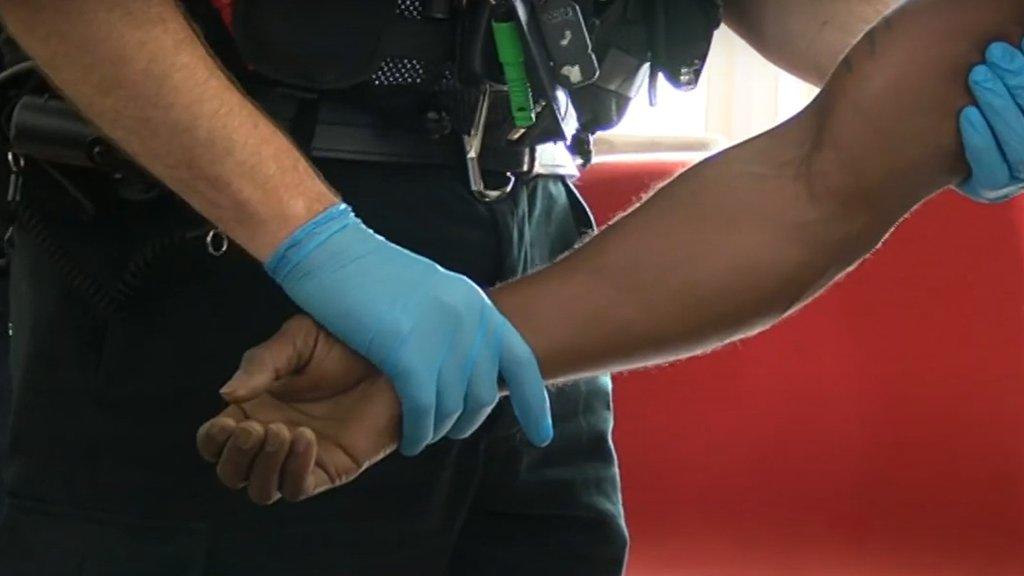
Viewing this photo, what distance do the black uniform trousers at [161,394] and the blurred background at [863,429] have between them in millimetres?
587

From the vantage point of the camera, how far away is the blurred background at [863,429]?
134cm

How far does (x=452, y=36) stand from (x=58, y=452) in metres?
0.36

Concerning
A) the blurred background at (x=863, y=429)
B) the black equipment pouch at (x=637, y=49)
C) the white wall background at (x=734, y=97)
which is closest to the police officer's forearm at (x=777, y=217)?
the black equipment pouch at (x=637, y=49)

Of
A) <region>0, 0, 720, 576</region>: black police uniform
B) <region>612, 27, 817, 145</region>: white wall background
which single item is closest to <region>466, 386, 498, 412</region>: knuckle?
<region>0, 0, 720, 576</region>: black police uniform

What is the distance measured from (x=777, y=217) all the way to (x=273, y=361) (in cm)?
33

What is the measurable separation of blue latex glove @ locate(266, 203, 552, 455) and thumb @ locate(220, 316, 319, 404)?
1 cm

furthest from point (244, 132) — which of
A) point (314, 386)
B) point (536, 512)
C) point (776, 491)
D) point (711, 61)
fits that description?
point (711, 61)

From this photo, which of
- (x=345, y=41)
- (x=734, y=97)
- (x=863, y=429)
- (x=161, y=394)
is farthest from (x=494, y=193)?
(x=734, y=97)

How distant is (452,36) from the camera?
2.64 feet

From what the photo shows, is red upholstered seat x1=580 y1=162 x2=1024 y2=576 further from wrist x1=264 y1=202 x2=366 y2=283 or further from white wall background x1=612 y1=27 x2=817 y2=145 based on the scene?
white wall background x1=612 y1=27 x2=817 y2=145

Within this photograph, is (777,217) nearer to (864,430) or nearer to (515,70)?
(515,70)

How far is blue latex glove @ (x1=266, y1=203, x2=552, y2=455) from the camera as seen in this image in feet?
2.28

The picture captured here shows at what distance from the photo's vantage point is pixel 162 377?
2.54 ft

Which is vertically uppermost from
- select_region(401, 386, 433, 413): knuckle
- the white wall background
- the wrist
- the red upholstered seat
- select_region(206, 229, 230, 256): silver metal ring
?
the wrist
